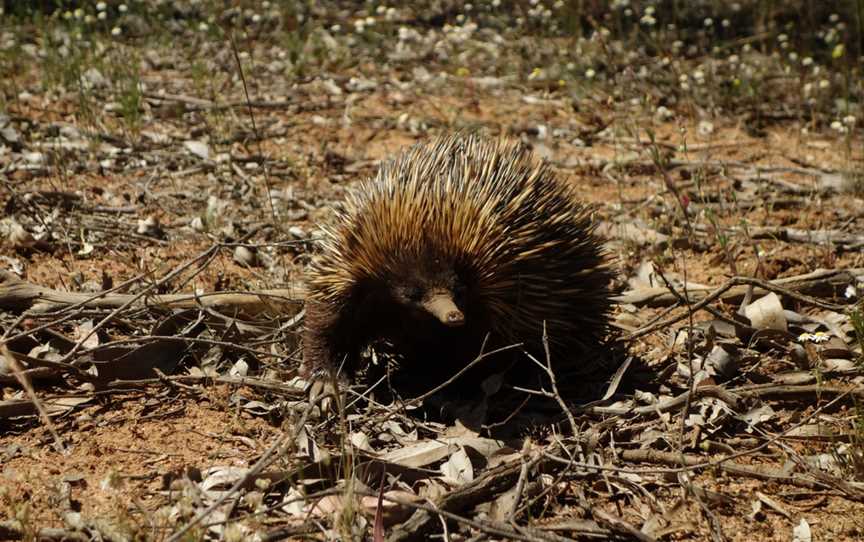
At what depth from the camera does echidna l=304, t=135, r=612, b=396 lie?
3.09 meters

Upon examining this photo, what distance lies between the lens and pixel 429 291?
3023mm

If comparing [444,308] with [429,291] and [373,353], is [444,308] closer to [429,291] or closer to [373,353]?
[429,291]

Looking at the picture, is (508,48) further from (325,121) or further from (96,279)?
(96,279)

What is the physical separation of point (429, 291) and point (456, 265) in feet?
0.52

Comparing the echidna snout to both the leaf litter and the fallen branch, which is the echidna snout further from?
the fallen branch

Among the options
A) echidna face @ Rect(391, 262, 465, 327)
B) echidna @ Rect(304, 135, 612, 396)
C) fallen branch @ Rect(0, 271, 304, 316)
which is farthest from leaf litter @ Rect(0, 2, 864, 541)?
echidna face @ Rect(391, 262, 465, 327)

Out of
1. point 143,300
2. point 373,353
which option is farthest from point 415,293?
point 143,300

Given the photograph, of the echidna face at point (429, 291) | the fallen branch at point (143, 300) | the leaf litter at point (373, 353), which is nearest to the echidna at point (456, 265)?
the echidna face at point (429, 291)

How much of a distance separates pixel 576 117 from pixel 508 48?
5.14ft

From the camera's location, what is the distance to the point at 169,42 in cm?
754

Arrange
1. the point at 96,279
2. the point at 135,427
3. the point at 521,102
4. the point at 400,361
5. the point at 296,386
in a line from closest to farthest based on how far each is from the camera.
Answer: the point at 135,427 → the point at 296,386 → the point at 400,361 → the point at 96,279 → the point at 521,102

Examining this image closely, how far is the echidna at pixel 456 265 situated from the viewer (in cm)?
309

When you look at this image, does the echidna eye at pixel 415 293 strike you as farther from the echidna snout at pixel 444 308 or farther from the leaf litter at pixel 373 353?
the leaf litter at pixel 373 353

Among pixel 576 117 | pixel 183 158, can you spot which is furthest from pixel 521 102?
pixel 183 158
